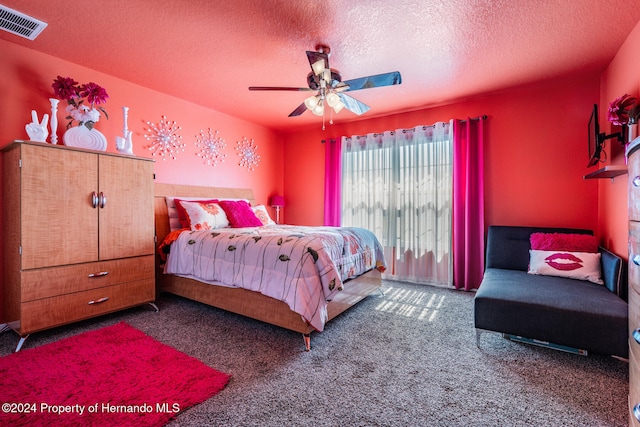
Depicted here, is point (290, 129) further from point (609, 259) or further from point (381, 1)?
point (609, 259)

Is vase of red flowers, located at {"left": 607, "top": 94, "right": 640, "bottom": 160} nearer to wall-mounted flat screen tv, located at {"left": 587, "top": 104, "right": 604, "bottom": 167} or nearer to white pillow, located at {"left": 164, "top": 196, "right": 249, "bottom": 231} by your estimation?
wall-mounted flat screen tv, located at {"left": 587, "top": 104, "right": 604, "bottom": 167}

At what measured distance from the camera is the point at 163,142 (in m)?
3.66

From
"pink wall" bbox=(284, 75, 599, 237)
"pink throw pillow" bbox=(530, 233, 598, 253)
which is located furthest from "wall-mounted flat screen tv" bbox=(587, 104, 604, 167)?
"pink throw pillow" bbox=(530, 233, 598, 253)

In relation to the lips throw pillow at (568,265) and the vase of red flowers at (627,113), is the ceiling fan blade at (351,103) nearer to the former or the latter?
the vase of red flowers at (627,113)

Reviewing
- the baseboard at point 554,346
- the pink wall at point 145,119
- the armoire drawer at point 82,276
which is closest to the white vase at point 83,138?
the pink wall at point 145,119

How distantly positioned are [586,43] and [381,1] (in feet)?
6.26

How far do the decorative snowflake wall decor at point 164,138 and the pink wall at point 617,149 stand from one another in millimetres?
4566

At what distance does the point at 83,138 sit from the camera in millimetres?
2676

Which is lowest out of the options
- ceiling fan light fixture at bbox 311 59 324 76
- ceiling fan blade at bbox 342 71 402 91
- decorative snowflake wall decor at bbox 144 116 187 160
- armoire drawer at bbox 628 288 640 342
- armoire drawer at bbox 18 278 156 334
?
armoire drawer at bbox 18 278 156 334

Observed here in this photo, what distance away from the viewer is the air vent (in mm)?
2116

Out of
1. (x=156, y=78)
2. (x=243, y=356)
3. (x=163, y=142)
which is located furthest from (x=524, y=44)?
(x=163, y=142)

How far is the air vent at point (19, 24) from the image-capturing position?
212 centimetres

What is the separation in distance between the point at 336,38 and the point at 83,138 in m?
2.48

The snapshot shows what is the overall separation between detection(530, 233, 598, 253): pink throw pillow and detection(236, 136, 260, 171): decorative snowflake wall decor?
4005 millimetres
